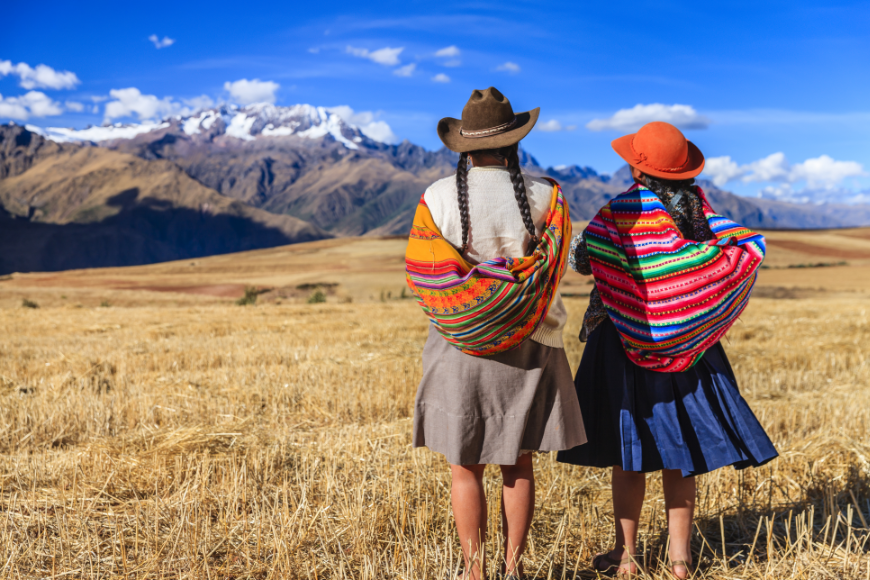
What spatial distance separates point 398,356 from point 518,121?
22.9ft

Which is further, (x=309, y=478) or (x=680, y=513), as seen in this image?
(x=309, y=478)

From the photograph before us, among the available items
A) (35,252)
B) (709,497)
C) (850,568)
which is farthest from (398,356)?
(35,252)

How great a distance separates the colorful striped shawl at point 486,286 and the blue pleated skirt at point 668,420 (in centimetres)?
69

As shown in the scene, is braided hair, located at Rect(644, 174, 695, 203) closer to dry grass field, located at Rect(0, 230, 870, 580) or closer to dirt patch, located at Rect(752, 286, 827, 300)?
dry grass field, located at Rect(0, 230, 870, 580)

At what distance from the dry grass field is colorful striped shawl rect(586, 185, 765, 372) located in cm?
101

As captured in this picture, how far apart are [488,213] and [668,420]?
4.50ft

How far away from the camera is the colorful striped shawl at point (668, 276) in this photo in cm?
280

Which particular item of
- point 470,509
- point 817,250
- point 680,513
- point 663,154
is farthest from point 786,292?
point 817,250

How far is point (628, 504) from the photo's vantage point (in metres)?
3.10

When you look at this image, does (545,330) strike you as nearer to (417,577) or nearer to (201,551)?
(417,577)

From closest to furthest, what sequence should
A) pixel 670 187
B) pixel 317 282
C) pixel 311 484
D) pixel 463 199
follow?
pixel 463 199 < pixel 670 187 < pixel 311 484 < pixel 317 282

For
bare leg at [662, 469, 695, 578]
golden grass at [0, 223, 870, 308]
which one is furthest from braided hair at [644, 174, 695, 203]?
golden grass at [0, 223, 870, 308]

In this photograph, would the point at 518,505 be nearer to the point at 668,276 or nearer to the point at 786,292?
the point at 668,276

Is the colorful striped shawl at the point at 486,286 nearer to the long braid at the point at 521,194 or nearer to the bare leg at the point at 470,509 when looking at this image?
the long braid at the point at 521,194
